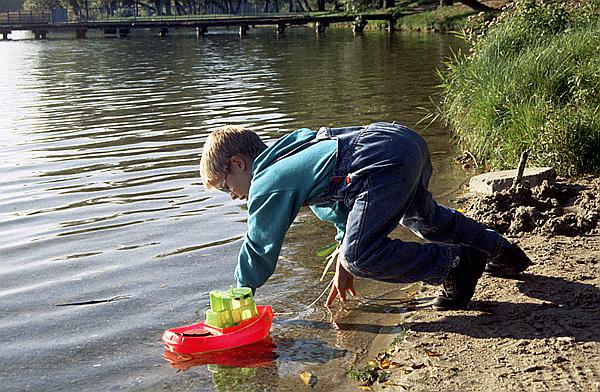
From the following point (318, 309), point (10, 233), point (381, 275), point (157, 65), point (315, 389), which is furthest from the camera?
point (157, 65)

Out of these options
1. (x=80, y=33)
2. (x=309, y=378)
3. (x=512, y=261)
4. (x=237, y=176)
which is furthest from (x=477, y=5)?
(x=309, y=378)

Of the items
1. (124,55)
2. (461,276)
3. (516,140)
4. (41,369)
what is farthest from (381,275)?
(124,55)

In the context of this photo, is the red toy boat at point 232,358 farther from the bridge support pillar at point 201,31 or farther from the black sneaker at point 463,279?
the bridge support pillar at point 201,31

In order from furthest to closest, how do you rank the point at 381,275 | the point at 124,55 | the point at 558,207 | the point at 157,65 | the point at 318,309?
the point at 124,55 < the point at 157,65 < the point at 558,207 < the point at 318,309 < the point at 381,275

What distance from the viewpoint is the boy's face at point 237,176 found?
4.44 meters

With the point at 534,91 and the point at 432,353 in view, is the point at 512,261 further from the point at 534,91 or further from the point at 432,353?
the point at 534,91

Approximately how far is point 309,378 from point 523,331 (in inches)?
44.6

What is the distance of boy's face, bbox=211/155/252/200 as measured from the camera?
14.6 feet

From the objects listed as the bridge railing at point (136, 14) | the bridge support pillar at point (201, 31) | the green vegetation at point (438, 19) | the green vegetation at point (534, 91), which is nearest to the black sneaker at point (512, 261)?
the green vegetation at point (534, 91)

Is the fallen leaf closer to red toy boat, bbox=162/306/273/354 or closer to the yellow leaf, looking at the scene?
red toy boat, bbox=162/306/273/354

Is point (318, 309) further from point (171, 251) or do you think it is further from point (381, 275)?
point (171, 251)

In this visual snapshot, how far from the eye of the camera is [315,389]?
4.12 m

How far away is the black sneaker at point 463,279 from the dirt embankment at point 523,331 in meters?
0.07

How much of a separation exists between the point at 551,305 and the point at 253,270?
5.46 ft
